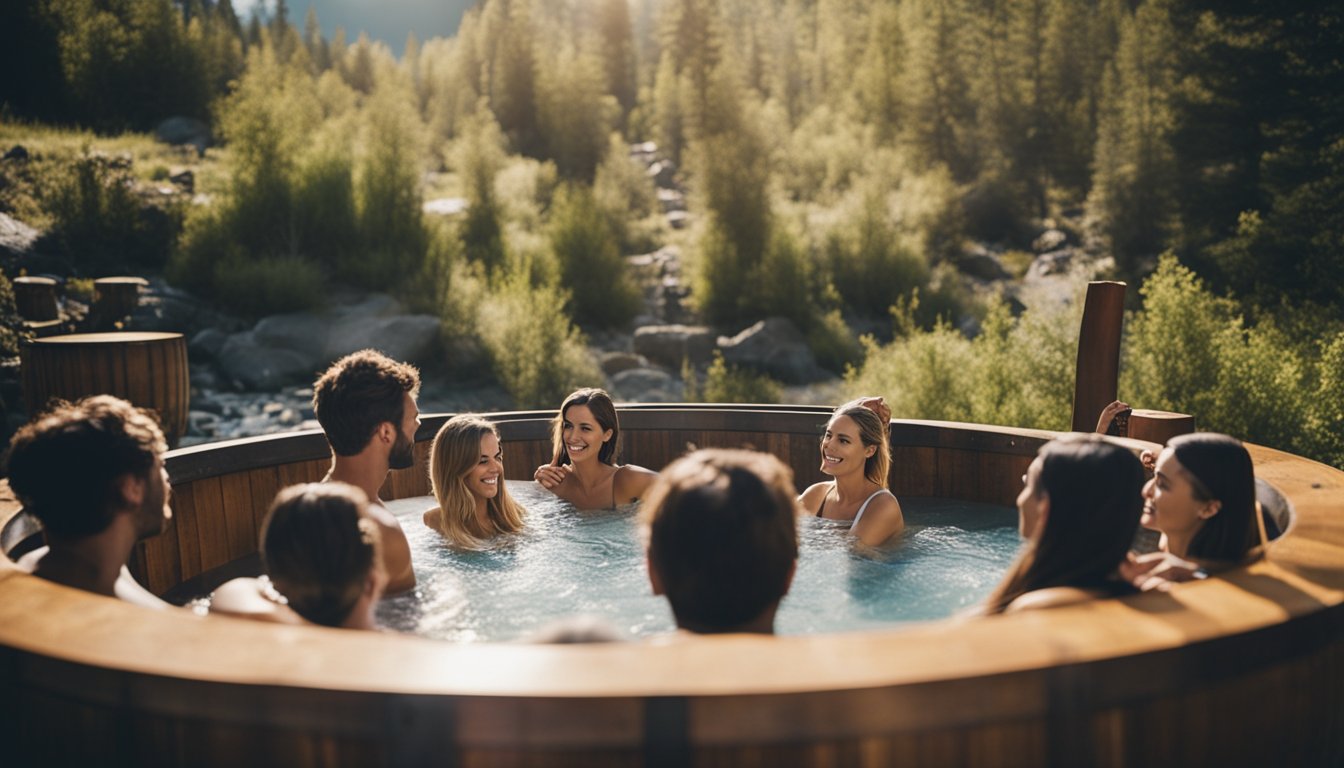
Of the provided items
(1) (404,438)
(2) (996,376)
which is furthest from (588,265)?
(1) (404,438)

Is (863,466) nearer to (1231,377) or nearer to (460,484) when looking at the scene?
(460,484)

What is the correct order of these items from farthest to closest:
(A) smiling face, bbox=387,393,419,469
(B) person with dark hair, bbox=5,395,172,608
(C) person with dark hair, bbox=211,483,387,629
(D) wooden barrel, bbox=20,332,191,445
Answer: (D) wooden barrel, bbox=20,332,191,445 < (A) smiling face, bbox=387,393,419,469 < (B) person with dark hair, bbox=5,395,172,608 < (C) person with dark hair, bbox=211,483,387,629

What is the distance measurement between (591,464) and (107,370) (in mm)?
2193

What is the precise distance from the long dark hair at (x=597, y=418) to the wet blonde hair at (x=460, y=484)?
45cm

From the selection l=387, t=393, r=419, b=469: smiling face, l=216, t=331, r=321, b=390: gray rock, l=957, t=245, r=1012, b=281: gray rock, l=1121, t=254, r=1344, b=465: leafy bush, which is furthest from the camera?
l=957, t=245, r=1012, b=281: gray rock

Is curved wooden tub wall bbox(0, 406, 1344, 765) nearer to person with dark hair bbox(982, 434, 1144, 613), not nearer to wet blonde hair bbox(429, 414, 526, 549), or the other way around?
person with dark hair bbox(982, 434, 1144, 613)

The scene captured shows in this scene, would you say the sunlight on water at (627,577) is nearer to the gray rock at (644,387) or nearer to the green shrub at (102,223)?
the gray rock at (644,387)

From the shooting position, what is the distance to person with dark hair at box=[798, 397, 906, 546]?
3520 mm

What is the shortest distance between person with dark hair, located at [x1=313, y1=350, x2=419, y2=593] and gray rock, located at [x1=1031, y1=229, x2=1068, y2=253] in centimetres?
2000

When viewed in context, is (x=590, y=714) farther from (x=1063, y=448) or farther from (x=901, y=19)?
(x=901, y=19)

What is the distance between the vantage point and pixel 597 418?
4.01 m

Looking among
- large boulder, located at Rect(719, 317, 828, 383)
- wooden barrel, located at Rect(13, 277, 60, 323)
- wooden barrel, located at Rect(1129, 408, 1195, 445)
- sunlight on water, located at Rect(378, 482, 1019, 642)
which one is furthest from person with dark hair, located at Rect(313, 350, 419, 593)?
large boulder, located at Rect(719, 317, 828, 383)

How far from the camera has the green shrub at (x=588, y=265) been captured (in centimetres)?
1484

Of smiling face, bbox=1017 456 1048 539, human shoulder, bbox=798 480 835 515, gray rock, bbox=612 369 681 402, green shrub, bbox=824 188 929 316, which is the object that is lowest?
gray rock, bbox=612 369 681 402
